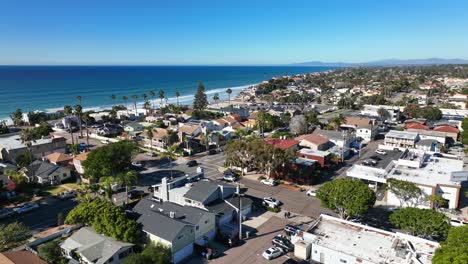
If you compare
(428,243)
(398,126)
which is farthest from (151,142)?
(398,126)

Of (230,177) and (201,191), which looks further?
(230,177)

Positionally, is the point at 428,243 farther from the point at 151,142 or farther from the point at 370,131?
the point at 151,142

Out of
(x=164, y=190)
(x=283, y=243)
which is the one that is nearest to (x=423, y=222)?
(x=283, y=243)

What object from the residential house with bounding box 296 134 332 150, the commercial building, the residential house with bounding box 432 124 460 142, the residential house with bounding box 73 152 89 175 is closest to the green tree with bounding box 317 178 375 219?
the commercial building

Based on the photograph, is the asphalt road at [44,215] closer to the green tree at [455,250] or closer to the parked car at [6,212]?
the parked car at [6,212]

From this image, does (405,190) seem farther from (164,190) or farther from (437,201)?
(164,190)

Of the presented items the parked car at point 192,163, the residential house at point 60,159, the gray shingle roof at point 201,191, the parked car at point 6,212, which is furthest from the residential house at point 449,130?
the parked car at point 6,212

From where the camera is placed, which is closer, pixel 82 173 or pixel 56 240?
pixel 56 240
